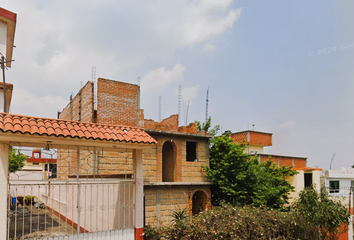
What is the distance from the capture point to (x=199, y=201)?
18000 mm

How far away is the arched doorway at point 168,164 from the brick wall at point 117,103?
3130mm

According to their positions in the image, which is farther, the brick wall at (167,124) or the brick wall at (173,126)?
the brick wall at (173,126)

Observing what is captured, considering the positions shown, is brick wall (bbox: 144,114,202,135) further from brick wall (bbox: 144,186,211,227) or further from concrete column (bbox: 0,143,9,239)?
concrete column (bbox: 0,143,9,239)

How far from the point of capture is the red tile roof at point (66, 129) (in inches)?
302

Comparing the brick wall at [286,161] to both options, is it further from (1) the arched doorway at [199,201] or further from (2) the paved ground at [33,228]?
(2) the paved ground at [33,228]

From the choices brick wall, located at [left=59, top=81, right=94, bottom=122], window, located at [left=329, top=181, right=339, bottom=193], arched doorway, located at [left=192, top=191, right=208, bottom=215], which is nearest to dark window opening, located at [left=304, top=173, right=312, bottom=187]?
window, located at [left=329, top=181, right=339, bottom=193]

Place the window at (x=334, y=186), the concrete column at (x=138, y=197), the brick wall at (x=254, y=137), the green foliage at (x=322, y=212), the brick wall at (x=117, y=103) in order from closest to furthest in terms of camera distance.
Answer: the concrete column at (x=138, y=197) < the green foliage at (x=322, y=212) < the brick wall at (x=117, y=103) < the window at (x=334, y=186) < the brick wall at (x=254, y=137)

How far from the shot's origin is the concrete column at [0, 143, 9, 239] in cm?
741

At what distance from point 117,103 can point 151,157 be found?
3322mm

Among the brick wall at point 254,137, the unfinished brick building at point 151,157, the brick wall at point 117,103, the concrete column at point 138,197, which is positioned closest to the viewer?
the concrete column at point 138,197

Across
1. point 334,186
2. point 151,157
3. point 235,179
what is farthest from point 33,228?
point 334,186

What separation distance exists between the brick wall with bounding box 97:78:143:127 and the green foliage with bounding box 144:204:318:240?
22.1 feet

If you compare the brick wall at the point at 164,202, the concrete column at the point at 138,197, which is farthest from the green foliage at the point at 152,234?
the concrete column at the point at 138,197

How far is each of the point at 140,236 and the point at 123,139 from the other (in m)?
3.19
